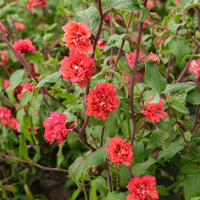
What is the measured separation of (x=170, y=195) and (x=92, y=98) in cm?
55

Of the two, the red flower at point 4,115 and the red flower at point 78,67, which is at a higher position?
the red flower at point 78,67

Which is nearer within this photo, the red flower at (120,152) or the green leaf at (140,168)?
the red flower at (120,152)

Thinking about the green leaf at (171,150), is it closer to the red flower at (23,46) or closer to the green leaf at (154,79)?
the green leaf at (154,79)

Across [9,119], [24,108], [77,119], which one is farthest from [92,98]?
[9,119]


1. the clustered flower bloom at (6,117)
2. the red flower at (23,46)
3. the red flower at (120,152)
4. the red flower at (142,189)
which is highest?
the red flower at (23,46)

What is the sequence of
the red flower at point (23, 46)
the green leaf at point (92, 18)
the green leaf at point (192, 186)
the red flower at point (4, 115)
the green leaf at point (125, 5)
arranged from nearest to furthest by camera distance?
the green leaf at point (125, 5), the green leaf at point (92, 18), the green leaf at point (192, 186), the red flower at point (23, 46), the red flower at point (4, 115)

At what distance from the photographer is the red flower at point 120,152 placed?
1.86 feet

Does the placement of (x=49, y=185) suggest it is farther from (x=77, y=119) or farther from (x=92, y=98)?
(x=92, y=98)

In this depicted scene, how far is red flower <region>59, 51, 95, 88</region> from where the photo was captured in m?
0.49

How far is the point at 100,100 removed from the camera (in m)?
0.50

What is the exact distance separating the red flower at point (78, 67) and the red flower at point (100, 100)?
3cm

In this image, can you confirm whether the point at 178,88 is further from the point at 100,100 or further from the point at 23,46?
the point at 23,46

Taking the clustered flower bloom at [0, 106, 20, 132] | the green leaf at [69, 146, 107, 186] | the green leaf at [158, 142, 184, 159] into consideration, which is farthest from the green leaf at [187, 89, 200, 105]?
the clustered flower bloom at [0, 106, 20, 132]

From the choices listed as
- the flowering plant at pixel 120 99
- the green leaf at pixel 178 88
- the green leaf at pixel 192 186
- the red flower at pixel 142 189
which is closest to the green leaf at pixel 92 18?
the flowering plant at pixel 120 99
